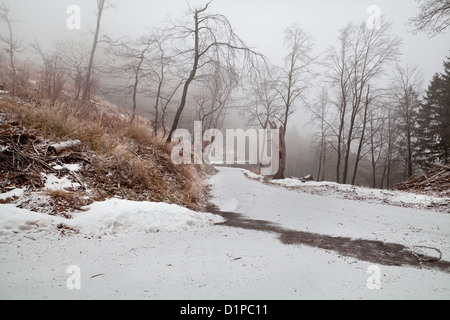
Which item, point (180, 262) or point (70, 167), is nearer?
point (180, 262)

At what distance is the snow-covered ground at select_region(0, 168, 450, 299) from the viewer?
122 centimetres

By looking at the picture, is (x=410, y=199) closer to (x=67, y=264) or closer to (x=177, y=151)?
(x=177, y=151)

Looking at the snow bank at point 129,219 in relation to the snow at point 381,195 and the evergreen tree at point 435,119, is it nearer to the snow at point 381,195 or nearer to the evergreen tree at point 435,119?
the snow at point 381,195

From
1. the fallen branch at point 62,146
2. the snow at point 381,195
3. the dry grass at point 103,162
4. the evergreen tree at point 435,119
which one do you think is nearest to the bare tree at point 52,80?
the dry grass at point 103,162

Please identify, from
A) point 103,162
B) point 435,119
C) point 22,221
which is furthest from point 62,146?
point 435,119

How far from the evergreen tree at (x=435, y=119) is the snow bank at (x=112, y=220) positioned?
24369 millimetres

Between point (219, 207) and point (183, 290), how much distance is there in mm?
3442

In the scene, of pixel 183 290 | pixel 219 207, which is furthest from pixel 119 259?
pixel 219 207

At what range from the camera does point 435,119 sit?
1906cm

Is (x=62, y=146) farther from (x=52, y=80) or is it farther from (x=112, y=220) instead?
(x=52, y=80)

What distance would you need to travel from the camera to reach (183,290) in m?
1.24

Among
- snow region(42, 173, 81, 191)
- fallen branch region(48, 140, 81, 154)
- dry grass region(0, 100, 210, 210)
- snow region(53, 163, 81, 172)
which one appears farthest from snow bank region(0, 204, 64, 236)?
fallen branch region(48, 140, 81, 154)

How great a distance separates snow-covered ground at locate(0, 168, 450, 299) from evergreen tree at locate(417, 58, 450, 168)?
23071 millimetres

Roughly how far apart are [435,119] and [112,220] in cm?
2680
